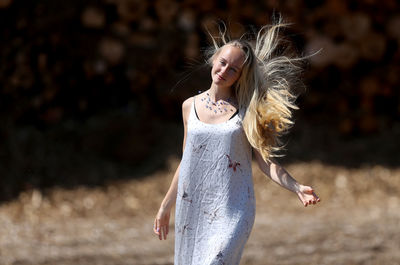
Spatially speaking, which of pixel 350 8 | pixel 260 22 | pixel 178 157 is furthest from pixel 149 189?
pixel 350 8

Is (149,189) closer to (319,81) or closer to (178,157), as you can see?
(178,157)

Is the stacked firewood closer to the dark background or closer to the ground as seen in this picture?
the dark background

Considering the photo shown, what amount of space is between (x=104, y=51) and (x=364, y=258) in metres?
3.28

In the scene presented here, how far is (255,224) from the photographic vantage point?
5242 millimetres

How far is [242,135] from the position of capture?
107 inches

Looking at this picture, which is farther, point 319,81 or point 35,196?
point 319,81

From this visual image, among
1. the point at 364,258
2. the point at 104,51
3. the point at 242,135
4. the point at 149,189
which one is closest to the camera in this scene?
the point at 242,135

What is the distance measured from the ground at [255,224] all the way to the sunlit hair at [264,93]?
200 cm

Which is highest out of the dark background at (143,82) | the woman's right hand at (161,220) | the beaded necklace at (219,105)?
the beaded necklace at (219,105)

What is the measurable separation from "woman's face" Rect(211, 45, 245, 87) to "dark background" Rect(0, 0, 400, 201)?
3026 mm

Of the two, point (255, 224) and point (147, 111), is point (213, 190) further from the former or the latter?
point (147, 111)

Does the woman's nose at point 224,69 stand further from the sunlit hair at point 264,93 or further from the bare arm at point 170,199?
the bare arm at point 170,199

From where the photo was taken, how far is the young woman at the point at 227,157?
2670 millimetres

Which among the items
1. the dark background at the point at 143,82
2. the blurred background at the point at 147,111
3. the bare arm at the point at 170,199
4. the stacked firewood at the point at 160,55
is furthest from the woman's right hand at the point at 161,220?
the stacked firewood at the point at 160,55
